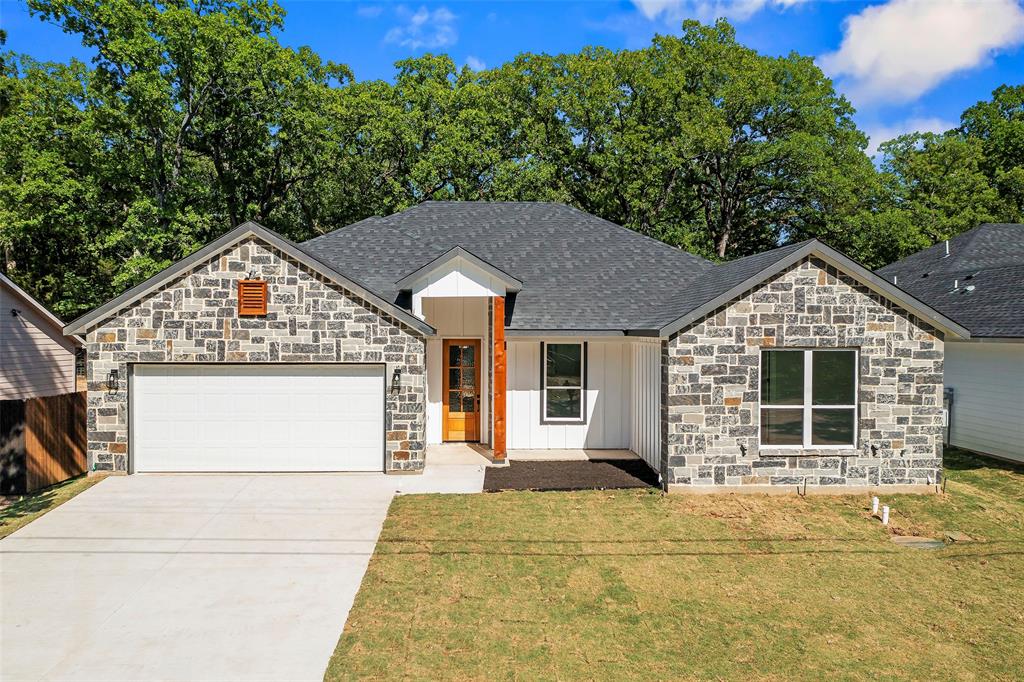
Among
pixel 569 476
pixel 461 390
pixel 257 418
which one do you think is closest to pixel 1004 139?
pixel 461 390

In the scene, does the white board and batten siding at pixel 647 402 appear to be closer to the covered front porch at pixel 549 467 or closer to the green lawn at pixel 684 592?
the covered front porch at pixel 549 467

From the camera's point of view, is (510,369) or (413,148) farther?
(413,148)

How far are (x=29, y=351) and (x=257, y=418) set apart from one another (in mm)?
7843

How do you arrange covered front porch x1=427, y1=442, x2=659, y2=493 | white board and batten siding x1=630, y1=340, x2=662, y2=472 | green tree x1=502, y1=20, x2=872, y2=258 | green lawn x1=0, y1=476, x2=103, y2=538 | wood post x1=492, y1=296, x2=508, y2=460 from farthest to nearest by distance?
green tree x1=502, y1=20, x2=872, y2=258 < wood post x1=492, y1=296, x2=508, y2=460 < white board and batten siding x1=630, y1=340, x2=662, y2=472 < covered front porch x1=427, y1=442, x2=659, y2=493 < green lawn x1=0, y1=476, x2=103, y2=538

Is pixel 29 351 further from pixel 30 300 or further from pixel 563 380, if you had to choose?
pixel 563 380

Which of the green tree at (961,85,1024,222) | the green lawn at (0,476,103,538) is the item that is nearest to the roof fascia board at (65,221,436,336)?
the green lawn at (0,476,103,538)

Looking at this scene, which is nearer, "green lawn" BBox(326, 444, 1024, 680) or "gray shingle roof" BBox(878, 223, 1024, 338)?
"green lawn" BBox(326, 444, 1024, 680)

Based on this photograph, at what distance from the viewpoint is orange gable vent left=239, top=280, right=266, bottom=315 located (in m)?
11.5

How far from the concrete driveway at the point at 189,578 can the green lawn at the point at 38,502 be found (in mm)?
226

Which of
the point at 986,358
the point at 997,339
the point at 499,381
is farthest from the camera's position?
the point at 986,358

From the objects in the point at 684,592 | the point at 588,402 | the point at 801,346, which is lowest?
the point at 684,592

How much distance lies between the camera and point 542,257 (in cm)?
1603

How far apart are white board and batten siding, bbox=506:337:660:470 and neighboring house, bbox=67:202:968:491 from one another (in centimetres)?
3

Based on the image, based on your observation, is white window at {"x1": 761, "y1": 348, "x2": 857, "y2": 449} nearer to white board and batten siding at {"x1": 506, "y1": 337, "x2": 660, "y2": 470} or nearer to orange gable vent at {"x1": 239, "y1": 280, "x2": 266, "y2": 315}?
white board and batten siding at {"x1": 506, "y1": 337, "x2": 660, "y2": 470}
